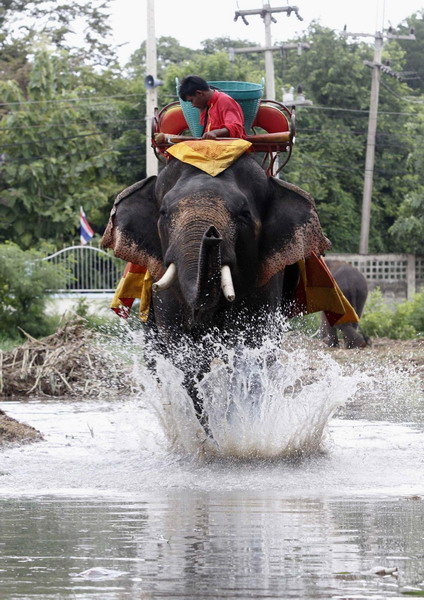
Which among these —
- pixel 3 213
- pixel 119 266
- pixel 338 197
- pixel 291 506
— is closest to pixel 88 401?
pixel 291 506

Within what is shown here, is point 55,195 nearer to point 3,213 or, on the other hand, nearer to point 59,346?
point 3,213

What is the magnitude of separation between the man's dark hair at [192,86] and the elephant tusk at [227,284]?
5.46 ft

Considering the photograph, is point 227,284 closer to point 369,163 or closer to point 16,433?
point 16,433

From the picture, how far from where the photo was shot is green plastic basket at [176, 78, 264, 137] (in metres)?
9.34

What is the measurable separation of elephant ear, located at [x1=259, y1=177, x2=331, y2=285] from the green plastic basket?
2.56ft

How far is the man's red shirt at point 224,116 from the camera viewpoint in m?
8.81

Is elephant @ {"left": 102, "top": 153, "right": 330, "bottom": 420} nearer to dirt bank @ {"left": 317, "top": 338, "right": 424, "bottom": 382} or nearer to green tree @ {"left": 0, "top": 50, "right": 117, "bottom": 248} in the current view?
dirt bank @ {"left": 317, "top": 338, "right": 424, "bottom": 382}

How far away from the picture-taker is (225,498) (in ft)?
21.6

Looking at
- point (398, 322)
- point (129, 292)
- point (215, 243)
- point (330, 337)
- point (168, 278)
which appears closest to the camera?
point (215, 243)

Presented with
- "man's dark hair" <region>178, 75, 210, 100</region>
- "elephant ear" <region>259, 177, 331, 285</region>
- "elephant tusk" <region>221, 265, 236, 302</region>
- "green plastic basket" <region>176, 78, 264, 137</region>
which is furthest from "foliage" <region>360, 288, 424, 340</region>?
"elephant tusk" <region>221, 265, 236, 302</region>

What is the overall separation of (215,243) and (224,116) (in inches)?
63.3

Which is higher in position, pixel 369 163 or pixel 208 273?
pixel 208 273

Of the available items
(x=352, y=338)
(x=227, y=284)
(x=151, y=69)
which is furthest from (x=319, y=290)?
(x=151, y=69)

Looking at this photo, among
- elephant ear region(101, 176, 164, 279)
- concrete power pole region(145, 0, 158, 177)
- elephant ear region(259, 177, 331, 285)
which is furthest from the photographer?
concrete power pole region(145, 0, 158, 177)
